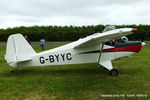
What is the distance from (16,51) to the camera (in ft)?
22.9

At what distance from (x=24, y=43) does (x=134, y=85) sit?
4889 mm

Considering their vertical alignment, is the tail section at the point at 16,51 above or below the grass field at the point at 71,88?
above

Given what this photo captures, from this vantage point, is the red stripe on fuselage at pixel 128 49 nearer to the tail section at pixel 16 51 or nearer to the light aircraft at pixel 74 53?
the light aircraft at pixel 74 53

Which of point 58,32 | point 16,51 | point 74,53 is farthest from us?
point 58,32

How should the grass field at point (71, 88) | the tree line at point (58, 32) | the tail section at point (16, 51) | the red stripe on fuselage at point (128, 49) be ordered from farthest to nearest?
the tree line at point (58, 32), the red stripe on fuselage at point (128, 49), the tail section at point (16, 51), the grass field at point (71, 88)

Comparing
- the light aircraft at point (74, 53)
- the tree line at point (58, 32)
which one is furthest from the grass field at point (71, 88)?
the tree line at point (58, 32)

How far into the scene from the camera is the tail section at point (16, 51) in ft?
22.6

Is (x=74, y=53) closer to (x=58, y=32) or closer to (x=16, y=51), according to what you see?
(x=16, y=51)

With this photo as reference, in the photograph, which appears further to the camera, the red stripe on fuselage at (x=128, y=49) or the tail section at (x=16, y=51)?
the red stripe on fuselage at (x=128, y=49)

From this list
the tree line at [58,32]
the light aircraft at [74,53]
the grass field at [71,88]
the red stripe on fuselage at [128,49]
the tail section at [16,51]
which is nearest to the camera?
the grass field at [71,88]

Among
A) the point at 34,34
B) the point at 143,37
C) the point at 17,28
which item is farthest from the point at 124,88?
the point at 17,28

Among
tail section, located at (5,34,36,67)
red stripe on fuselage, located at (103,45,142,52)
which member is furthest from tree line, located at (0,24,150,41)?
tail section, located at (5,34,36,67)

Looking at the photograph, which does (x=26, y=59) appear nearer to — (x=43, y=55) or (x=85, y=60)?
(x=43, y=55)

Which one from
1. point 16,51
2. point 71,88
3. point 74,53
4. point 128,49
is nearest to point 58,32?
point 74,53
